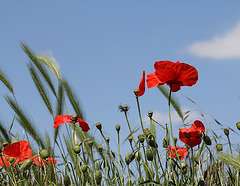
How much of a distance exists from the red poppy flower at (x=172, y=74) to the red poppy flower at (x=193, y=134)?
130 mm

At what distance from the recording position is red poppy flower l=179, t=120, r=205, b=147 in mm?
1091

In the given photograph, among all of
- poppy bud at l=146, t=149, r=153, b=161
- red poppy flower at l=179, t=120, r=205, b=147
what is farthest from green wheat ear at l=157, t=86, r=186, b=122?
poppy bud at l=146, t=149, r=153, b=161

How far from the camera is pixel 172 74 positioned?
1.09 metres

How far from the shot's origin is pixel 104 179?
121 cm

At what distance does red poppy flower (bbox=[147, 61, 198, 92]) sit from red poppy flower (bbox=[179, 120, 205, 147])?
0.43ft

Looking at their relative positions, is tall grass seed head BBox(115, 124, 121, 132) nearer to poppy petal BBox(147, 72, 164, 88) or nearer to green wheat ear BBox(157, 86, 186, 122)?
poppy petal BBox(147, 72, 164, 88)

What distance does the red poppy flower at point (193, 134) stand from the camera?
109cm

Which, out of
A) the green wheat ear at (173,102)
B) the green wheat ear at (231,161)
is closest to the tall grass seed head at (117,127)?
the green wheat ear at (231,161)

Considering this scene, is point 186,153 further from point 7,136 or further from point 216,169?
point 7,136

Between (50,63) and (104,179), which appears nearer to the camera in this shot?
(104,179)

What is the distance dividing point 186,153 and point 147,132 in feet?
0.88

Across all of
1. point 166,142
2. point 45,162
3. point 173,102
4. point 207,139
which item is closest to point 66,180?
point 45,162

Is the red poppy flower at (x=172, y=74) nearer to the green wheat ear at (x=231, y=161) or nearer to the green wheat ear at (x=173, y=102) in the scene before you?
the green wheat ear at (x=231, y=161)

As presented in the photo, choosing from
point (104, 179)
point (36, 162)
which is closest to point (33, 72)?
point (36, 162)
